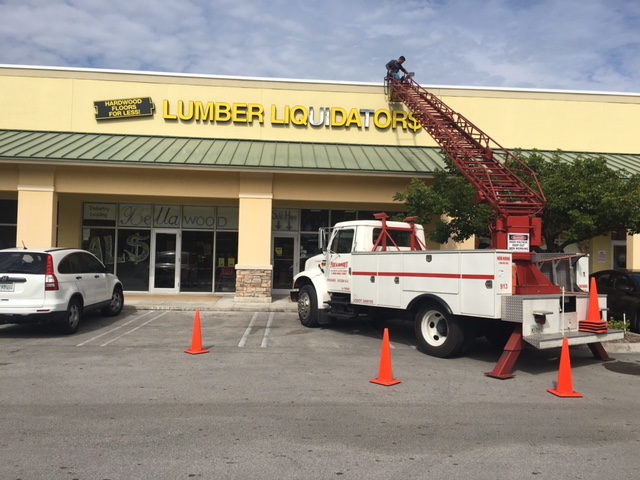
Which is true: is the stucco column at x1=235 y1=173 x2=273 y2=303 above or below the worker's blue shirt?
below

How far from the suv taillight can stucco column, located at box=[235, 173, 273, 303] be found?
22.1ft

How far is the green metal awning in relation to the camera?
52.1ft

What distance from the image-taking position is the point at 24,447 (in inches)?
185

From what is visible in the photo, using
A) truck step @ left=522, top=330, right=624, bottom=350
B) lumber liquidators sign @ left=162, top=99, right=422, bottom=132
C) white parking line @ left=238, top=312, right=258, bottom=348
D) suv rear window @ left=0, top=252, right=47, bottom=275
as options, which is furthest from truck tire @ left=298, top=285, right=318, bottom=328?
lumber liquidators sign @ left=162, top=99, right=422, bottom=132

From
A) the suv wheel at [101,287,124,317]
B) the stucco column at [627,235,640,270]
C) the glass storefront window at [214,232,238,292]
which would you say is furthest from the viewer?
the glass storefront window at [214,232,238,292]

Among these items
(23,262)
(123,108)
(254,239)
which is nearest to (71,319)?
(23,262)

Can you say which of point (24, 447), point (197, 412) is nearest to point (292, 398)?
point (197, 412)

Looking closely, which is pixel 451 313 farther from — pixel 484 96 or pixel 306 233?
pixel 484 96

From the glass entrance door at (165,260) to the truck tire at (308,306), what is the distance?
7923 mm

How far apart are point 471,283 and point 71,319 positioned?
8.01m

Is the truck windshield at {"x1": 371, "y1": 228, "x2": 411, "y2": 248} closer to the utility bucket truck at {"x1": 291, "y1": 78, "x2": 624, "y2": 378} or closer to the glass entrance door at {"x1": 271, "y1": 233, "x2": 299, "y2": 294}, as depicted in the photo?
the utility bucket truck at {"x1": 291, "y1": 78, "x2": 624, "y2": 378}

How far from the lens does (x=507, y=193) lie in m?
11.7

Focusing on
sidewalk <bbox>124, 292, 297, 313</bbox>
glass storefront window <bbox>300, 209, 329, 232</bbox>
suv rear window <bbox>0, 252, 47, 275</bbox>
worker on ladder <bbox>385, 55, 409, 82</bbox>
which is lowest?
sidewalk <bbox>124, 292, 297, 313</bbox>

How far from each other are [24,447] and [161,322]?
8.15m
